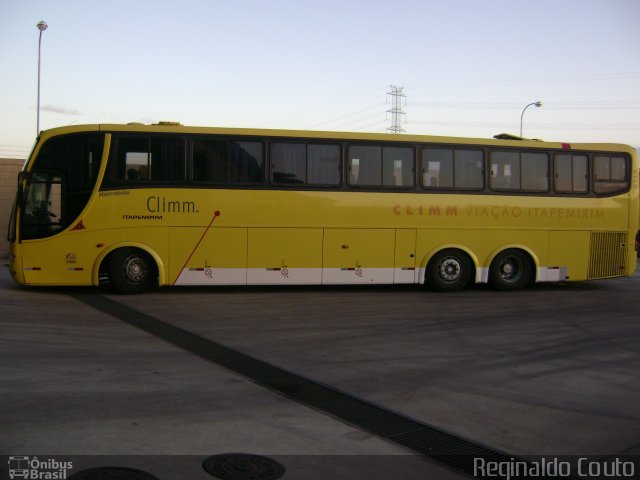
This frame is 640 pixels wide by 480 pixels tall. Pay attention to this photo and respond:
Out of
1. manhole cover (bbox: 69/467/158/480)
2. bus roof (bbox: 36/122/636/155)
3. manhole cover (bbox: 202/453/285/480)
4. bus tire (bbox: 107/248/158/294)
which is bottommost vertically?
manhole cover (bbox: 202/453/285/480)

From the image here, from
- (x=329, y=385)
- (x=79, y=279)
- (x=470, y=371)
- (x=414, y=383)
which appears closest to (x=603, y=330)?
(x=470, y=371)

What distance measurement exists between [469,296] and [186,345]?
24.6ft

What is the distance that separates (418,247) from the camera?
1466 centimetres

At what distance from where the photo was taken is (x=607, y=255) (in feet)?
51.1

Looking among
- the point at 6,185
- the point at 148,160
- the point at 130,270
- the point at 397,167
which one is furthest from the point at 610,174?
the point at 6,185

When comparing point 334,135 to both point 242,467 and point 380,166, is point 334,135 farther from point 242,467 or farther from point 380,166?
point 242,467

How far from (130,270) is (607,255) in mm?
10899

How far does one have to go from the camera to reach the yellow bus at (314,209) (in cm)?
1319

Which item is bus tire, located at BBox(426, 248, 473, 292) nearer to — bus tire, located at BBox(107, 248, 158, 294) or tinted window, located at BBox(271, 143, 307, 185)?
tinted window, located at BBox(271, 143, 307, 185)

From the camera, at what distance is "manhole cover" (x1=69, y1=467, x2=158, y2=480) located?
4.36 meters

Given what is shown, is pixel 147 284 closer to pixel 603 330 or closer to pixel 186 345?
pixel 186 345

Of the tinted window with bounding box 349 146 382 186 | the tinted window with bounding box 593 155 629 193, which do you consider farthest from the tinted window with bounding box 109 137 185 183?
the tinted window with bounding box 593 155 629 193

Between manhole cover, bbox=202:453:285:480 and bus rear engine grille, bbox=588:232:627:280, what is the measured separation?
12.7 meters

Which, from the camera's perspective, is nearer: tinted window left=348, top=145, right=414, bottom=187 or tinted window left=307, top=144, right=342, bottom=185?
tinted window left=307, top=144, right=342, bottom=185
